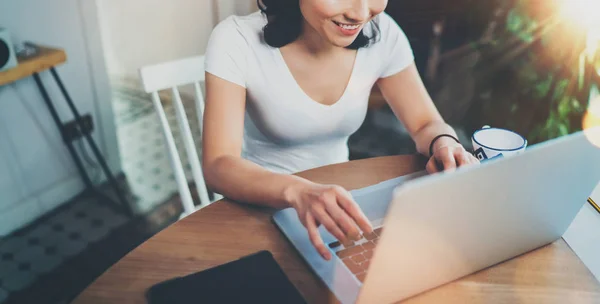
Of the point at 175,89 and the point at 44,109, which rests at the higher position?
the point at 175,89

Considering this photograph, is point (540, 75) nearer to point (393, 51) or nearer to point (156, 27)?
point (393, 51)

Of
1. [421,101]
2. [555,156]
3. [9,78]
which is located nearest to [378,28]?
[421,101]

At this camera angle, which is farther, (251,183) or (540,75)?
(540,75)

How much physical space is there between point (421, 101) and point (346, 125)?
0.66ft

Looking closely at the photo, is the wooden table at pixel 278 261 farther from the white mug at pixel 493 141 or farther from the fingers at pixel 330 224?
the white mug at pixel 493 141

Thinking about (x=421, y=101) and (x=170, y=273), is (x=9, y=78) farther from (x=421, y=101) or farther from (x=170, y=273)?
(x=421, y=101)

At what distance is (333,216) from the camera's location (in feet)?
2.45

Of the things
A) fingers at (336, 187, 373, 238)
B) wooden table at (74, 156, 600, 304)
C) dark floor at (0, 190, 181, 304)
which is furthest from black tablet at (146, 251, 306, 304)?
dark floor at (0, 190, 181, 304)

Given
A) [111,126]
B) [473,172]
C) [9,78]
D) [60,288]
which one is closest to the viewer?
[473,172]

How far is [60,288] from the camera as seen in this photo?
67.7 inches

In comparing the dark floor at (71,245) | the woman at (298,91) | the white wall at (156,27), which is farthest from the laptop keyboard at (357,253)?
the white wall at (156,27)

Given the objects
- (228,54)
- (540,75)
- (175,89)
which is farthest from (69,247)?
(540,75)

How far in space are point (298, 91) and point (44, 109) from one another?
1.35 m

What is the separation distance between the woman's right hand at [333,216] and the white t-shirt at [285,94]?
417mm
